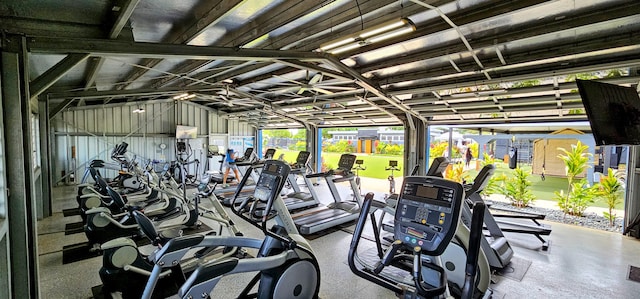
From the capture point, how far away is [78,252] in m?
3.92

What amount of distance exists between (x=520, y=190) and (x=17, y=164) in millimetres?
8531

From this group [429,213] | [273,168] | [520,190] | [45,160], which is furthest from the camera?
[520,190]

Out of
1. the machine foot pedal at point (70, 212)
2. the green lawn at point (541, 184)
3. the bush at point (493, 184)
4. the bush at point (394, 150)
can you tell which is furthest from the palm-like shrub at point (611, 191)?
the machine foot pedal at point (70, 212)

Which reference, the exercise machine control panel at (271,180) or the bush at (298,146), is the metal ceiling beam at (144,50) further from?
the bush at (298,146)

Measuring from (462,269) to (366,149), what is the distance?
11750 mm

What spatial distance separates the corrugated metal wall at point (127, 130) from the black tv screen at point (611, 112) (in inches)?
406

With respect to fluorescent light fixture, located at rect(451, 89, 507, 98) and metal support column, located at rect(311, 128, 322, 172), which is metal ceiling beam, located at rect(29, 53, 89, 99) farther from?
metal support column, located at rect(311, 128, 322, 172)

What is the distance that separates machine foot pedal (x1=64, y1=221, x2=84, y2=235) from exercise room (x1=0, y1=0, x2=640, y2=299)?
49mm

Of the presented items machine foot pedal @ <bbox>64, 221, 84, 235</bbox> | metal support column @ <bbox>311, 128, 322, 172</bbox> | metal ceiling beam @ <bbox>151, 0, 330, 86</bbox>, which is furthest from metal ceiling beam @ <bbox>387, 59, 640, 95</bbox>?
machine foot pedal @ <bbox>64, 221, 84, 235</bbox>

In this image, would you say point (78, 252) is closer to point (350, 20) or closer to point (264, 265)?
point (264, 265)

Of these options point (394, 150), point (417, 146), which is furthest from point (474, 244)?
point (394, 150)

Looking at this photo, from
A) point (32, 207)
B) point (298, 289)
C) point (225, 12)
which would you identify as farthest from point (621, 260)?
point (32, 207)

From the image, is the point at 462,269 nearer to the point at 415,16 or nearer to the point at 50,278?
the point at 415,16

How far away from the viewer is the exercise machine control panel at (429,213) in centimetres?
178
